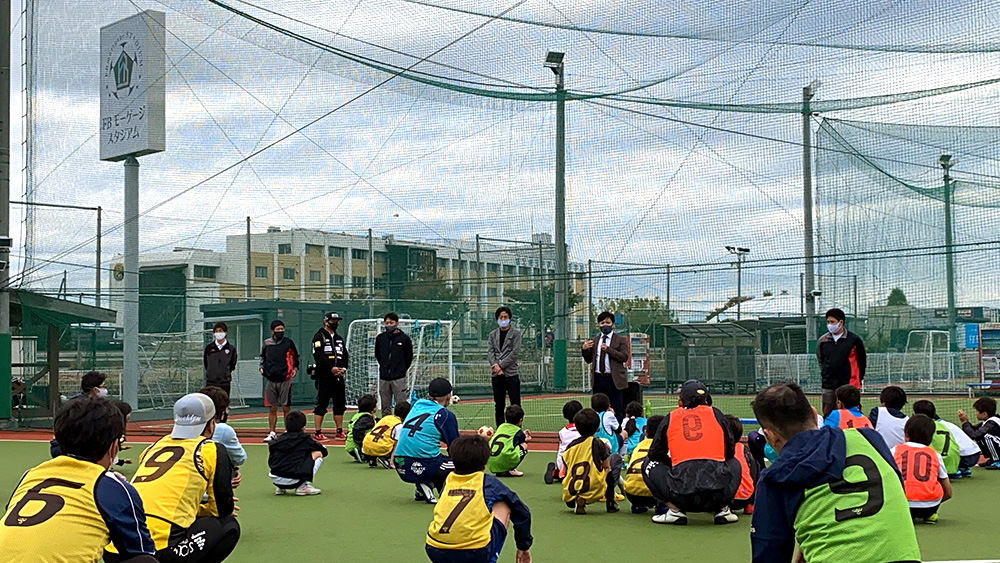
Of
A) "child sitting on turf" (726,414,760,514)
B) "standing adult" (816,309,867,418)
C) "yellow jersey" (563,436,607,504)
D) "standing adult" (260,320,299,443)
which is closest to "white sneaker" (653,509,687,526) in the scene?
"child sitting on turf" (726,414,760,514)

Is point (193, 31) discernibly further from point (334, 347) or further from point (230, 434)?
point (230, 434)

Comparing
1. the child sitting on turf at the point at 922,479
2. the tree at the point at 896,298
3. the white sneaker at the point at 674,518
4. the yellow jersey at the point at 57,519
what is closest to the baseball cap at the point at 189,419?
the yellow jersey at the point at 57,519

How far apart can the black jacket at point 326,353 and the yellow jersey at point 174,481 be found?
9.07m

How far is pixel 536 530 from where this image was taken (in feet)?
23.8

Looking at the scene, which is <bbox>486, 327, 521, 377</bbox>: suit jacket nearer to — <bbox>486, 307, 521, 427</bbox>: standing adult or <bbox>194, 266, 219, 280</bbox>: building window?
<bbox>486, 307, 521, 427</bbox>: standing adult

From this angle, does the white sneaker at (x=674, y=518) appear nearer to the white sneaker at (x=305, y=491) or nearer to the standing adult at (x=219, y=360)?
the white sneaker at (x=305, y=491)


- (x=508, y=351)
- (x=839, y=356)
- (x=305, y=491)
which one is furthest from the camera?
(x=508, y=351)

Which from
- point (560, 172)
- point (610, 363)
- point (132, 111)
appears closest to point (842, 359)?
point (610, 363)

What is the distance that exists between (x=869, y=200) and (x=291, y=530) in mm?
9967

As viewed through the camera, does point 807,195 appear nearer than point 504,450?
No

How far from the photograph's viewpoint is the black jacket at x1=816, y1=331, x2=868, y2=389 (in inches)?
433

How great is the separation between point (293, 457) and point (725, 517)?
3824mm

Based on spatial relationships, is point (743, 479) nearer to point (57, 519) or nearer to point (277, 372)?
point (57, 519)

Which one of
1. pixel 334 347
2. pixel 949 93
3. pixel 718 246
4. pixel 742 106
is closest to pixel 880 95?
pixel 949 93
